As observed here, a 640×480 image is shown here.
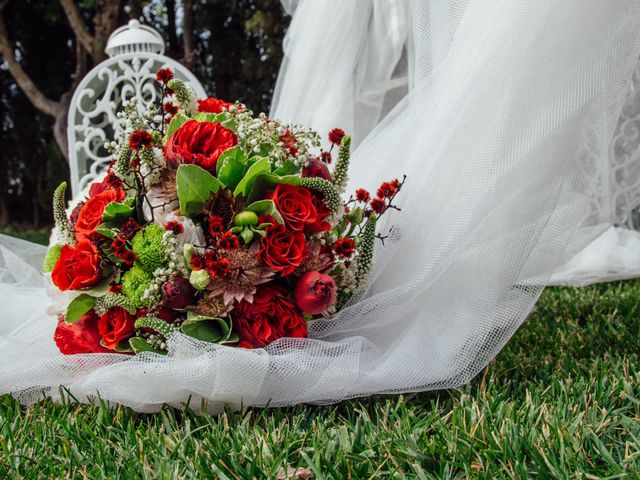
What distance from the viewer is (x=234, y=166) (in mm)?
1517

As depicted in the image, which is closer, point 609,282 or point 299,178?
point 299,178

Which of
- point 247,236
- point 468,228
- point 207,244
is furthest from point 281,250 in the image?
point 468,228

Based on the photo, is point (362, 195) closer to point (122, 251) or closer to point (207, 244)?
point (207, 244)

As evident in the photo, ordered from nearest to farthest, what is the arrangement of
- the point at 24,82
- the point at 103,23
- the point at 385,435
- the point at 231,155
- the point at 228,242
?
1. the point at 385,435
2. the point at 228,242
3. the point at 231,155
4. the point at 103,23
5. the point at 24,82

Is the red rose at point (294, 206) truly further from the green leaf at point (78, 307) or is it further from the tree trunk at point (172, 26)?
the tree trunk at point (172, 26)

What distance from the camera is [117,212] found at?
5.10 feet

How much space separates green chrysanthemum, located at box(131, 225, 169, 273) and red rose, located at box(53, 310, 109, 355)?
7.4 inches

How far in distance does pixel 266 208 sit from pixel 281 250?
0.32 ft

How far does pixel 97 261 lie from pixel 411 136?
0.82 m

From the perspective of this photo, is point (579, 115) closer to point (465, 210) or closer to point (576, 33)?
point (576, 33)

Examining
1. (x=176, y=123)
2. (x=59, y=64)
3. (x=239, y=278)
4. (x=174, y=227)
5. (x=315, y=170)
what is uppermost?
(x=59, y=64)

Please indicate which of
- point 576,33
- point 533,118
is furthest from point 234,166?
point 576,33

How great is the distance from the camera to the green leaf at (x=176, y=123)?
1.67m

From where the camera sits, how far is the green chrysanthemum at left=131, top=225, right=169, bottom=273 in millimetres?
1494
